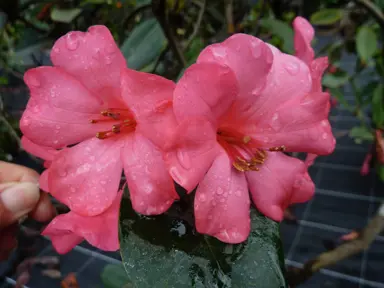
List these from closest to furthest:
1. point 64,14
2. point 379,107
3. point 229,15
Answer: point 64,14, point 229,15, point 379,107

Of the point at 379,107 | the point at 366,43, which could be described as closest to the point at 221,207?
the point at 366,43

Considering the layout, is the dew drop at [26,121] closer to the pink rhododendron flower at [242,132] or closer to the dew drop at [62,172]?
the dew drop at [62,172]

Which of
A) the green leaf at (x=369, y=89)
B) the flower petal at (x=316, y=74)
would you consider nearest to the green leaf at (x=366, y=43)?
the green leaf at (x=369, y=89)

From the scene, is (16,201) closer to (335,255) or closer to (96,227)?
(96,227)

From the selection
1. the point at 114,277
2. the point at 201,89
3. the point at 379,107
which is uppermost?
the point at 201,89

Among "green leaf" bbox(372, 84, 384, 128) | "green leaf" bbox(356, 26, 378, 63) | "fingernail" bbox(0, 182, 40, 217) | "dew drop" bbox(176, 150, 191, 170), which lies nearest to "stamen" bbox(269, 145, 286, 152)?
"dew drop" bbox(176, 150, 191, 170)

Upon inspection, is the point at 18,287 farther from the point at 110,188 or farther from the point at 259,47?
the point at 259,47

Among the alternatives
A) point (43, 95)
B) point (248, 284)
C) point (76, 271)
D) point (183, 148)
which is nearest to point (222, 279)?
point (248, 284)
